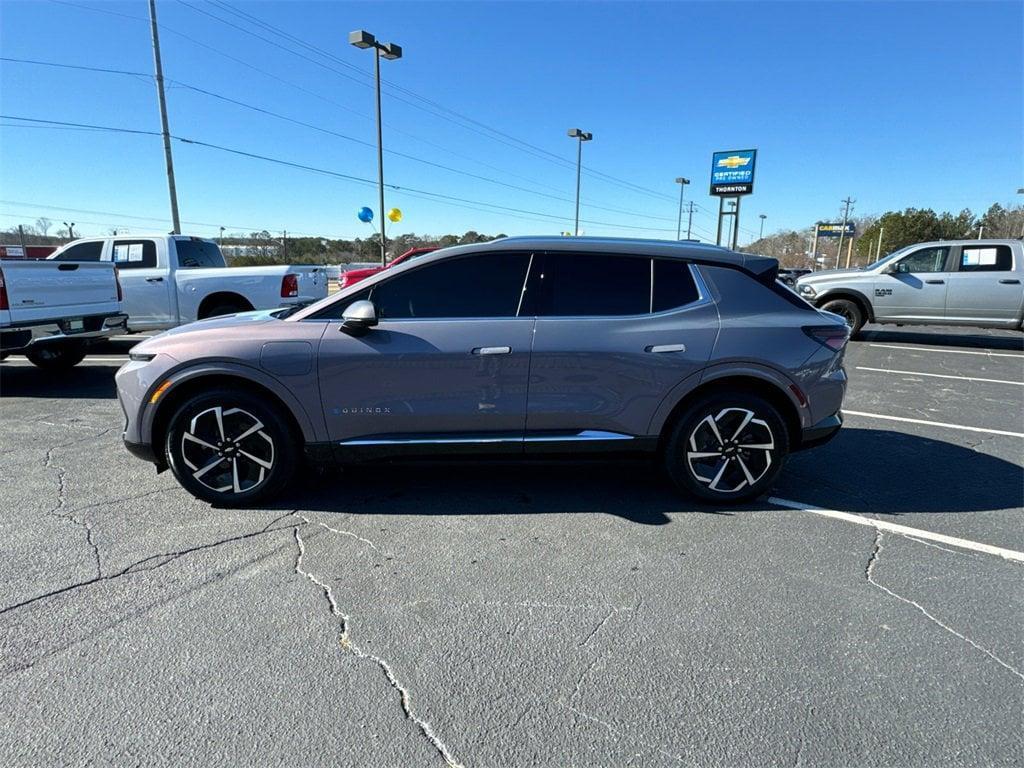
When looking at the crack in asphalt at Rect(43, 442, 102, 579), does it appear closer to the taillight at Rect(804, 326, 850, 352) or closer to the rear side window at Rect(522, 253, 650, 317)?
the rear side window at Rect(522, 253, 650, 317)

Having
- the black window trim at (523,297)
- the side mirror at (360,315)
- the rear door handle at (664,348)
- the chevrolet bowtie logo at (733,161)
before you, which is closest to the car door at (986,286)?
the black window trim at (523,297)

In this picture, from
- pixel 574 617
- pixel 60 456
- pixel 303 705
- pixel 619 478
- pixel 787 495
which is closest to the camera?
pixel 303 705

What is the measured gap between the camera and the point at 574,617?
2670 mm

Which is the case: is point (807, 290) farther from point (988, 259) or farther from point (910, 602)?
point (910, 602)

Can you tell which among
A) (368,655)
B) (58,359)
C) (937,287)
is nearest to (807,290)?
(937,287)

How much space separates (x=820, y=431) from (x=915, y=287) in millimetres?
9634

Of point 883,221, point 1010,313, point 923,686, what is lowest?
point 923,686

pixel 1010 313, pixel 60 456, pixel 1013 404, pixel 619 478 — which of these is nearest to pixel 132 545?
pixel 60 456

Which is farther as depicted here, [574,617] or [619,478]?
[619,478]

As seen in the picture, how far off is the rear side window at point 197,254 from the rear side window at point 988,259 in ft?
46.0

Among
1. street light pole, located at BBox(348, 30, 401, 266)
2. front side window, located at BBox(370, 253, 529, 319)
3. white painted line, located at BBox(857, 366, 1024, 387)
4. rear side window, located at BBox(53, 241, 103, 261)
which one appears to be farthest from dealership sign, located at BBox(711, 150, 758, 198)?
front side window, located at BBox(370, 253, 529, 319)

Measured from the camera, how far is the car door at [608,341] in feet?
11.8

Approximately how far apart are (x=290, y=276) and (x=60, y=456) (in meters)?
5.27

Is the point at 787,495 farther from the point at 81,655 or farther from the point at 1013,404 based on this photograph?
the point at 1013,404
